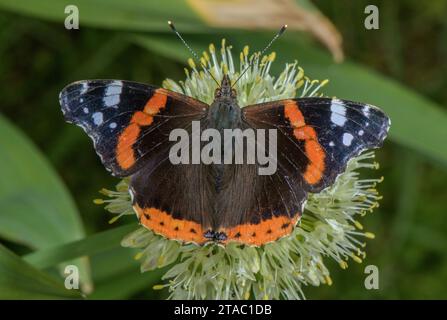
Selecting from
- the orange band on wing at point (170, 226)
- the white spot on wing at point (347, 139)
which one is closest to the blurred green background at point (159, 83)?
the orange band on wing at point (170, 226)

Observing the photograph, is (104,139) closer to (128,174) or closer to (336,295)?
(128,174)

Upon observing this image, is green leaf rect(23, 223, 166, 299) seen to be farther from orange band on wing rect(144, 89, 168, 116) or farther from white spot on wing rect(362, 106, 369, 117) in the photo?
white spot on wing rect(362, 106, 369, 117)

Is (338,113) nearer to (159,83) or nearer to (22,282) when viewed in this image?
(22,282)

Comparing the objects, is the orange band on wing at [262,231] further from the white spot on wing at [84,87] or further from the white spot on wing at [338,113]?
the white spot on wing at [84,87]

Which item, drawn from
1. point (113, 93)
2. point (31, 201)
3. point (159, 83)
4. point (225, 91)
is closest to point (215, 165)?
point (225, 91)
